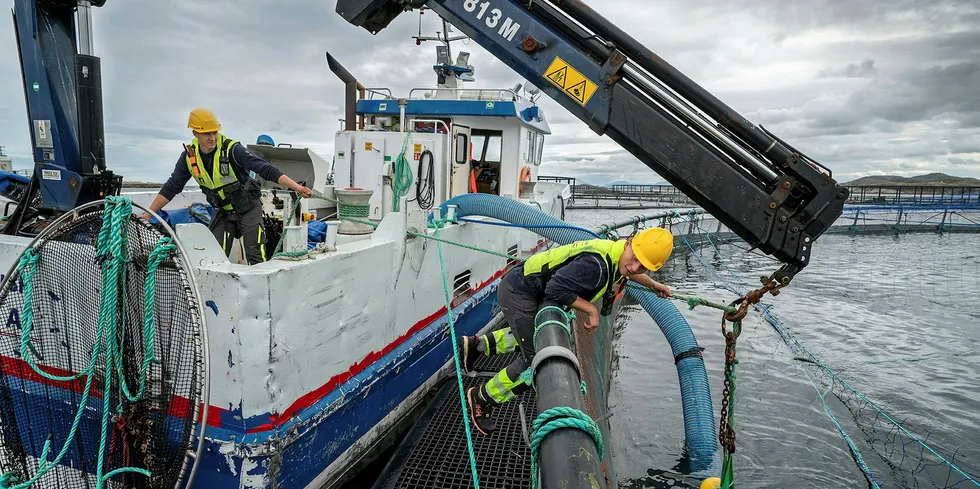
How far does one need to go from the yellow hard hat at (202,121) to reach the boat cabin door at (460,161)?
3.85 metres

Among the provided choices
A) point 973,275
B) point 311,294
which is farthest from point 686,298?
point 973,275

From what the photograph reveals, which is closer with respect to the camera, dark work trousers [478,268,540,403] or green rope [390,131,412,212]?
dark work trousers [478,268,540,403]

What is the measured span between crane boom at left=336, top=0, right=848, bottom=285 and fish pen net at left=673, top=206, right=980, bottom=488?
59cm

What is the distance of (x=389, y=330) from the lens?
13.7ft

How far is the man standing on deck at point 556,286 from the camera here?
3.40 metres

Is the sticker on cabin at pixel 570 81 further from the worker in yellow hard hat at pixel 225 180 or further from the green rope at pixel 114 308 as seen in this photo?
the green rope at pixel 114 308

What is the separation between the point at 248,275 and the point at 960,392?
30.6ft

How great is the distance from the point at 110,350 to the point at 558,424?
2.36m

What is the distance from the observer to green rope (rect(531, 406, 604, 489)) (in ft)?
6.60

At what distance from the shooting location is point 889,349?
8938mm

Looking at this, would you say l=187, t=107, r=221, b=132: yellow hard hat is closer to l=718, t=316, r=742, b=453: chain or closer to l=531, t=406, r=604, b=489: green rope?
l=531, t=406, r=604, b=489: green rope

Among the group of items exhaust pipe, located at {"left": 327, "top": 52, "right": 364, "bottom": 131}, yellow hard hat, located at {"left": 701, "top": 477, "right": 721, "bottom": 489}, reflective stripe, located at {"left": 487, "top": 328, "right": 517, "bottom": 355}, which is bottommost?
yellow hard hat, located at {"left": 701, "top": 477, "right": 721, "bottom": 489}

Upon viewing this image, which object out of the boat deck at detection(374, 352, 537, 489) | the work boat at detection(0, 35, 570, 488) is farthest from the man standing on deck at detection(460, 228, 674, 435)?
the work boat at detection(0, 35, 570, 488)

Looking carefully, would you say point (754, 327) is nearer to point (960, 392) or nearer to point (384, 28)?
point (960, 392)
